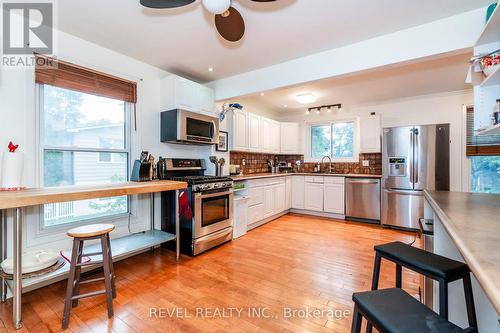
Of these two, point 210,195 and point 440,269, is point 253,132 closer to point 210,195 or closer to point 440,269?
point 210,195

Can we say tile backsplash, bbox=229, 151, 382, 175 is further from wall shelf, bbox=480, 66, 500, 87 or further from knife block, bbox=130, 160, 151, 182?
wall shelf, bbox=480, 66, 500, 87

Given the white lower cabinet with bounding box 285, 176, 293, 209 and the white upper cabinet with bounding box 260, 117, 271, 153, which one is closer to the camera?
the white upper cabinet with bounding box 260, 117, 271, 153

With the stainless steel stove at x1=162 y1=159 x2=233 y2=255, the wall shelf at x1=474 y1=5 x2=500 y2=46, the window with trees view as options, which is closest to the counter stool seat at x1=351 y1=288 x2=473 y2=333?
the wall shelf at x1=474 y1=5 x2=500 y2=46

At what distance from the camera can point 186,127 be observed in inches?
119

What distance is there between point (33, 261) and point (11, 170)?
0.76m

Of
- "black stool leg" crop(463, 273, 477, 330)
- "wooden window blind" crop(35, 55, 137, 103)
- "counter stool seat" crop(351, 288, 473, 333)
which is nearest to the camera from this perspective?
"counter stool seat" crop(351, 288, 473, 333)

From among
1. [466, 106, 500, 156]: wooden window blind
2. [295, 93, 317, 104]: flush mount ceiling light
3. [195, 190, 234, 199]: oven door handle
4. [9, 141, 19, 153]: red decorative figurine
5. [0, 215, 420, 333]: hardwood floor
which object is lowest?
[0, 215, 420, 333]: hardwood floor

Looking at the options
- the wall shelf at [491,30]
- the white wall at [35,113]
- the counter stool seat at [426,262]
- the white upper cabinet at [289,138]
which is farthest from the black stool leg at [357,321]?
the white upper cabinet at [289,138]

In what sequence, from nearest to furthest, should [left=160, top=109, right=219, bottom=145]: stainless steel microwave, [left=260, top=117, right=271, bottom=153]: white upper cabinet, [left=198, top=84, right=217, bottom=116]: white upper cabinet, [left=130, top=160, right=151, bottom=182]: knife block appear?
[left=130, top=160, right=151, bottom=182]: knife block < [left=160, top=109, right=219, bottom=145]: stainless steel microwave < [left=198, top=84, right=217, bottom=116]: white upper cabinet < [left=260, top=117, right=271, bottom=153]: white upper cabinet

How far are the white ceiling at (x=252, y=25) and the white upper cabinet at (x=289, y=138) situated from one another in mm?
2658

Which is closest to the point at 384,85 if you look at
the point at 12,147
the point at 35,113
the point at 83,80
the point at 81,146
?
the point at 83,80

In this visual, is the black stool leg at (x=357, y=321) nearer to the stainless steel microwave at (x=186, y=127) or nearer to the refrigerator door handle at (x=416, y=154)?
the stainless steel microwave at (x=186, y=127)

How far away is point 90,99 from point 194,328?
8.29 feet

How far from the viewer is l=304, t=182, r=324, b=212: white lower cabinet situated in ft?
16.0
